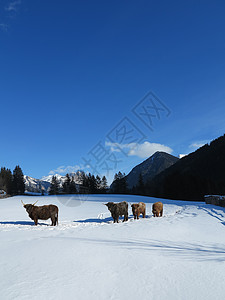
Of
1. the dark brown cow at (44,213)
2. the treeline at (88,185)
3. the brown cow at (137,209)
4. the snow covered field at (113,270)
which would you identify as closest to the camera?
the snow covered field at (113,270)

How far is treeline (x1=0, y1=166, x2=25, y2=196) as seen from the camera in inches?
2806

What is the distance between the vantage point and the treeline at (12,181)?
2806 inches

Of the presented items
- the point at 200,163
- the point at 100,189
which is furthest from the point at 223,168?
the point at 100,189

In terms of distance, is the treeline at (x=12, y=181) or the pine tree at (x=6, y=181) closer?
the pine tree at (x=6, y=181)

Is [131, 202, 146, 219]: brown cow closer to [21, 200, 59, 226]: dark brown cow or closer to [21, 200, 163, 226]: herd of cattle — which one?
[21, 200, 163, 226]: herd of cattle

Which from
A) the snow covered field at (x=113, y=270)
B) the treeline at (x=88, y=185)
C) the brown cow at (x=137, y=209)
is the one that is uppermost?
the treeline at (x=88, y=185)

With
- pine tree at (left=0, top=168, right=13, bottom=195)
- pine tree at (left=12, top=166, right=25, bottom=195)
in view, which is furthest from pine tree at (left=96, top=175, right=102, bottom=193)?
pine tree at (left=0, top=168, right=13, bottom=195)

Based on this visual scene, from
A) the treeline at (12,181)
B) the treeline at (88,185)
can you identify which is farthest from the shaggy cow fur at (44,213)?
the treeline at (12,181)

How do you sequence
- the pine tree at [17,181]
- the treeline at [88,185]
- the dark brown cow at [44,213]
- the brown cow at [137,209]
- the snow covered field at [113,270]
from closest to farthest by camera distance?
the snow covered field at [113,270] → the dark brown cow at [44,213] → the brown cow at [137,209] → the treeline at [88,185] → the pine tree at [17,181]

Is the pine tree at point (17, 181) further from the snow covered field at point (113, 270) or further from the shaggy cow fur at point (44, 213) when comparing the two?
the snow covered field at point (113, 270)

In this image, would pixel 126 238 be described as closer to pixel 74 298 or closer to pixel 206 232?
pixel 206 232

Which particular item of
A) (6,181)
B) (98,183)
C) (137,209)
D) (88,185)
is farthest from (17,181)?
(137,209)

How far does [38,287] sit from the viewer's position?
349 centimetres

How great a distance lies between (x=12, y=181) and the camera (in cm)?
7844
